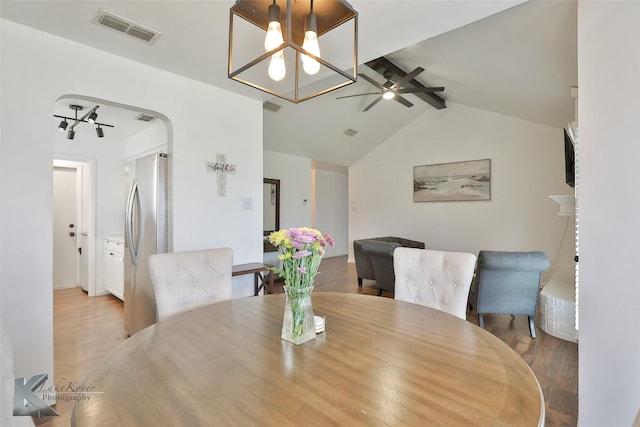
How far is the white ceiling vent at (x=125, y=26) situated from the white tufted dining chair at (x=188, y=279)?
1.55 metres

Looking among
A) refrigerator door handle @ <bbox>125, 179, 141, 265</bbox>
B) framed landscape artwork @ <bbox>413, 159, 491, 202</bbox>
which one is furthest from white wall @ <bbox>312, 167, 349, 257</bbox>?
refrigerator door handle @ <bbox>125, 179, 141, 265</bbox>

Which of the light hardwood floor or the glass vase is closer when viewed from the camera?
the glass vase

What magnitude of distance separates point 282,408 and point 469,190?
614 cm

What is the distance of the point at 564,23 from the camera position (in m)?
2.19

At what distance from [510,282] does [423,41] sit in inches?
107

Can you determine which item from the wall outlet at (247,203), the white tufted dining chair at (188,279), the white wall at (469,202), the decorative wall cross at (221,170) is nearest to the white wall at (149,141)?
the decorative wall cross at (221,170)

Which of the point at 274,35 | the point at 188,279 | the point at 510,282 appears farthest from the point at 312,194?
the point at 274,35

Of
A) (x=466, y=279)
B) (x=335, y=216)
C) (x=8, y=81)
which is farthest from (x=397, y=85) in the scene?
(x=335, y=216)

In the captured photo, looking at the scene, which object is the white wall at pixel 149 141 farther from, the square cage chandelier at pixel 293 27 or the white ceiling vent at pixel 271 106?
the square cage chandelier at pixel 293 27

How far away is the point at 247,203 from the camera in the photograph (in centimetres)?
332

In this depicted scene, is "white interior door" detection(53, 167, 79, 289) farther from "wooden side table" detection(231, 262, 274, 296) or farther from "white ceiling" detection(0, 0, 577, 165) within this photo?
"wooden side table" detection(231, 262, 274, 296)

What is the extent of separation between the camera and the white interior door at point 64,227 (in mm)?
4850

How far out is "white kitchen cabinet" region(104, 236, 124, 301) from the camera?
4066mm

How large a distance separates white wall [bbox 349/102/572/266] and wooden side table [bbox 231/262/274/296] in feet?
13.4
